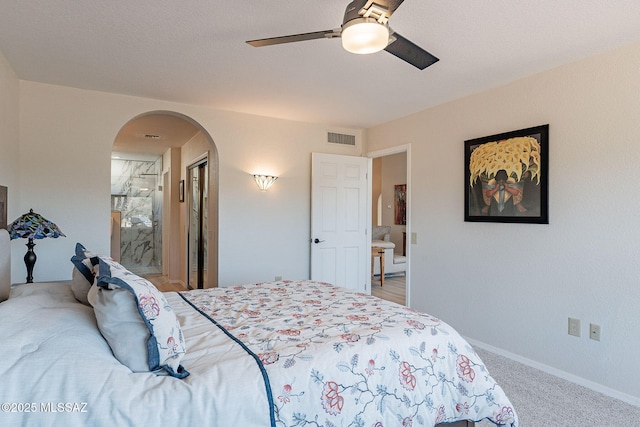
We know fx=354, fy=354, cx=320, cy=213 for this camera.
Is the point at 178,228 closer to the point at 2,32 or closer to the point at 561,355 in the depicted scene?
the point at 2,32

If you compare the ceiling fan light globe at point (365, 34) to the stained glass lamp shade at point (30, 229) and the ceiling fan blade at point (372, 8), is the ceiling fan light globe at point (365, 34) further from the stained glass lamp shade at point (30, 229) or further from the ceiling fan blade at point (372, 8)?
the stained glass lamp shade at point (30, 229)

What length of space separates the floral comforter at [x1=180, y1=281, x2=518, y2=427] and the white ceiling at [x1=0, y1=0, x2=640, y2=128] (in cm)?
174

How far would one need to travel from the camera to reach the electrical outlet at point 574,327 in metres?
2.71

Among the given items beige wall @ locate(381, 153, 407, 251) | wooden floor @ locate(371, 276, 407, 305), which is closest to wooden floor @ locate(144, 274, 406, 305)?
wooden floor @ locate(371, 276, 407, 305)

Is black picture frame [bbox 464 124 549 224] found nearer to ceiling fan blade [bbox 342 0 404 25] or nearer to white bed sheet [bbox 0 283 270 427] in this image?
ceiling fan blade [bbox 342 0 404 25]

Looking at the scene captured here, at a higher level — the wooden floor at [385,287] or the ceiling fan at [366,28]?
the ceiling fan at [366,28]

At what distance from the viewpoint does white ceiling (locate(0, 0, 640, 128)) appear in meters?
2.05

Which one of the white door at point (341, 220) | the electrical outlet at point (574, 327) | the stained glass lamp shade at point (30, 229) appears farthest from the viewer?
the white door at point (341, 220)

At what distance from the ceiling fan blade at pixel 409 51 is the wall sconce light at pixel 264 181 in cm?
248

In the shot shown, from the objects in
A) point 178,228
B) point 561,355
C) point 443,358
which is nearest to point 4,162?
point 443,358

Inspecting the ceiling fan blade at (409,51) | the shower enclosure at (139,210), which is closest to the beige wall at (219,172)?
the ceiling fan blade at (409,51)

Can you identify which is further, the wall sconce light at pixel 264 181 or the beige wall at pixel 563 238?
the wall sconce light at pixel 264 181

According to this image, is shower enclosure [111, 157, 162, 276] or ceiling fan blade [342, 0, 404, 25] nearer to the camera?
ceiling fan blade [342, 0, 404, 25]

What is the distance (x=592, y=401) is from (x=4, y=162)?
4601mm
